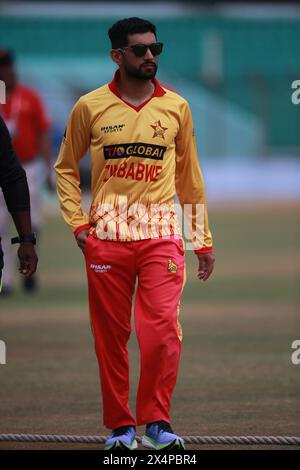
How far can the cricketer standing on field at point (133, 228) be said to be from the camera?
7.89 metres

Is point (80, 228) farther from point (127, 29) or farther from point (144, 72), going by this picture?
point (127, 29)

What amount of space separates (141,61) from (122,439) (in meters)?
2.08

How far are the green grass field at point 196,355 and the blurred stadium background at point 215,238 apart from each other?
2 centimetres

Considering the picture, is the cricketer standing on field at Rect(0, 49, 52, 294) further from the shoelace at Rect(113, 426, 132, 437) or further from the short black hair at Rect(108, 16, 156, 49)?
the shoelace at Rect(113, 426, 132, 437)

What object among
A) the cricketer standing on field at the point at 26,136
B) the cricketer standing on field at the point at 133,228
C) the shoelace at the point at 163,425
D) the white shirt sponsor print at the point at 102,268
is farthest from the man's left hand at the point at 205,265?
the cricketer standing on field at the point at 26,136

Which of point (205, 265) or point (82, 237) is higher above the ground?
point (82, 237)

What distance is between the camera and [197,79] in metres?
42.1

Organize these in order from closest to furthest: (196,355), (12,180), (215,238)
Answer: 1. (12,180)
2. (196,355)
3. (215,238)

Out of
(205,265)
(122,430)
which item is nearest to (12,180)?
(205,265)

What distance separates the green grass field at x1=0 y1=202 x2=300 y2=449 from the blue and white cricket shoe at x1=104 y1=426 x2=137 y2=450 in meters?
0.28

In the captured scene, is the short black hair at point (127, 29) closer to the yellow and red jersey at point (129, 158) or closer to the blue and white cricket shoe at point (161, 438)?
the yellow and red jersey at point (129, 158)

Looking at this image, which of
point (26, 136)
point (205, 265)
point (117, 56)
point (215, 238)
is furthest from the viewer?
point (215, 238)

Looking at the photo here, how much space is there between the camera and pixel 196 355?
12.2 meters
